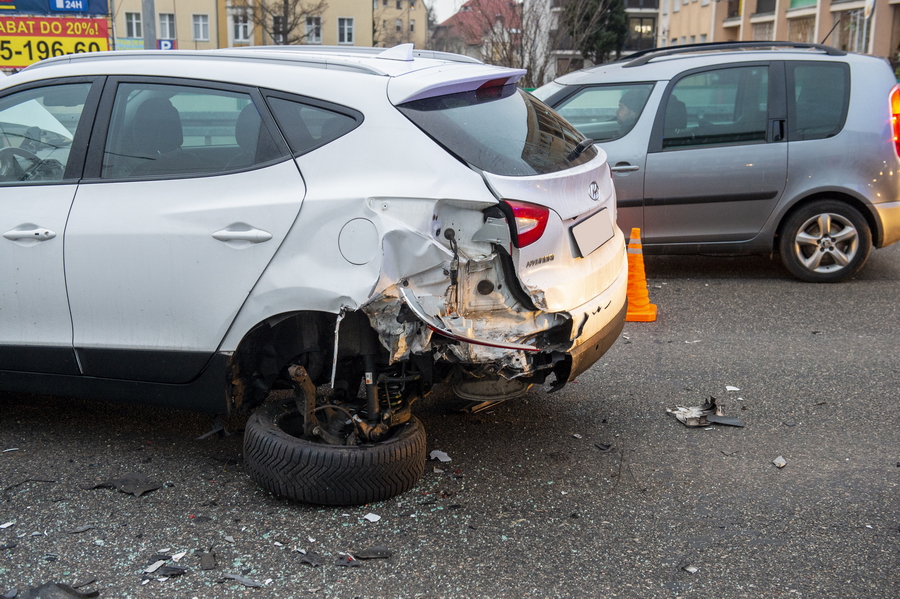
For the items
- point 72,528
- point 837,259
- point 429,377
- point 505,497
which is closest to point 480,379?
point 429,377

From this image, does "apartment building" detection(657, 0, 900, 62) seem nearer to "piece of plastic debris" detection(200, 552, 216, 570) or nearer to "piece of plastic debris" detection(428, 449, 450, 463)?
"piece of plastic debris" detection(428, 449, 450, 463)

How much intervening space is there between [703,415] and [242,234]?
8.35 ft

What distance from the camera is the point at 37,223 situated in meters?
3.74

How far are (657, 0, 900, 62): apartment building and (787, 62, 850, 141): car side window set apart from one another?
10.7m

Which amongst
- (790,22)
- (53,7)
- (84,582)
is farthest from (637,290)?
(790,22)

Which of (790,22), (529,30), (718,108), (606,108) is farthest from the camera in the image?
(790,22)

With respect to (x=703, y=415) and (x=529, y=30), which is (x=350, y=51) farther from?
(x=529, y=30)

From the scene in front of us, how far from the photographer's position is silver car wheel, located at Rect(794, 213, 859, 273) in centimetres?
709

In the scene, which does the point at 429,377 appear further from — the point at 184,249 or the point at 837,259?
the point at 837,259

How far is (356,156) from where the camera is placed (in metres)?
3.39

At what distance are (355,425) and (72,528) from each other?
46.2 inches

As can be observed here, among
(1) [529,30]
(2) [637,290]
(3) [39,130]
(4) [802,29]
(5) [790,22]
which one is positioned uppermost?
(5) [790,22]

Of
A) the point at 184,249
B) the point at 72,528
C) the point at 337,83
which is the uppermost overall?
the point at 337,83

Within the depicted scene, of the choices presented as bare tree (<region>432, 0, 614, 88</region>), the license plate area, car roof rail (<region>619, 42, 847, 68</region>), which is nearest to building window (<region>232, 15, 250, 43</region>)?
bare tree (<region>432, 0, 614, 88</region>)
